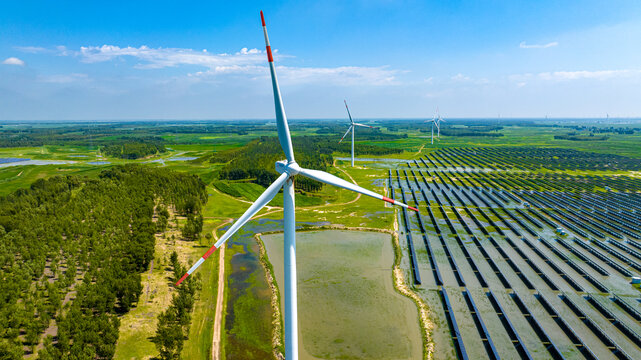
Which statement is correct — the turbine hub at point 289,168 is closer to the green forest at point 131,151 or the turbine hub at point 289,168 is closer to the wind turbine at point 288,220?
the wind turbine at point 288,220

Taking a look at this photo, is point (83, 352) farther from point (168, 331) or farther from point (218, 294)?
point (218, 294)

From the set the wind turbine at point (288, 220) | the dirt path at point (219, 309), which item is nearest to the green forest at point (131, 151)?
the dirt path at point (219, 309)

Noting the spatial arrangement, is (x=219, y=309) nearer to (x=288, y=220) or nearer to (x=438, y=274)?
(x=288, y=220)

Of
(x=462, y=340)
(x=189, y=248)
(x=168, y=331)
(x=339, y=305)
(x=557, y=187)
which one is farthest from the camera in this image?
(x=557, y=187)

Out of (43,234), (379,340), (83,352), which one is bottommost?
(379,340)

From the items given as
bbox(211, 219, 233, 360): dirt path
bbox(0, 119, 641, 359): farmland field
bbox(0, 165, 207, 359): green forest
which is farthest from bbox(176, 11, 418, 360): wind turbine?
bbox(0, 165, 207, 359): green forest

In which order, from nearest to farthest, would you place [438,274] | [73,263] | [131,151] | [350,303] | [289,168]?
[289,168] < [350,303] < [73,263] < [438,274] < [131,151]

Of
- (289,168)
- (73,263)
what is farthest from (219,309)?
(289,168)

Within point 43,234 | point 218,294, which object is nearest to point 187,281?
point 218,294

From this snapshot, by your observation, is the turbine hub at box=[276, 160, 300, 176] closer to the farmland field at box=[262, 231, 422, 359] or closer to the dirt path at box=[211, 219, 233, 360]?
the farmland field at box=[262, 231, 422, 359]
